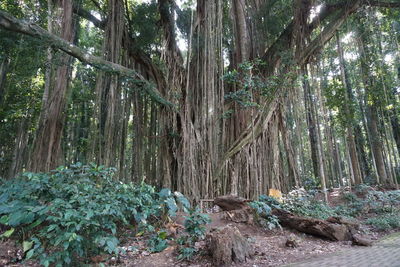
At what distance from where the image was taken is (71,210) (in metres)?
1.78

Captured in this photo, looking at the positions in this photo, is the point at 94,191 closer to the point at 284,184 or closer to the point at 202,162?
the point at 202,162

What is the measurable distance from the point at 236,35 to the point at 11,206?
526cm

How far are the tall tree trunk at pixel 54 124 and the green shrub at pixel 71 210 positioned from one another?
208 centimetres

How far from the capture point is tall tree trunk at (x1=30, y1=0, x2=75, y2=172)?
437cm

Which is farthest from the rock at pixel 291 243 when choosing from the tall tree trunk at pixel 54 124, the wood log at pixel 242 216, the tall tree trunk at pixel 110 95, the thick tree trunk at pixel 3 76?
the thick tree trunk at pixel 3 76

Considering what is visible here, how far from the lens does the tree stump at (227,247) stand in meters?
2.15

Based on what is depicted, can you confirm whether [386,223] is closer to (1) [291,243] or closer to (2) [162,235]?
(1) [291,243]

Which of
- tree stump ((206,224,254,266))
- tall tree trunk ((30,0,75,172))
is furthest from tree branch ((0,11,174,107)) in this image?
tree stump ((206,224,254,266))

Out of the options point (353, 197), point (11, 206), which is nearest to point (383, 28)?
point (353, 197)

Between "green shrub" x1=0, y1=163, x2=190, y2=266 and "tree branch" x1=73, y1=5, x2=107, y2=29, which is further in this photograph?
"tree branch" x1=73, y1=5, x2=107, y2=29

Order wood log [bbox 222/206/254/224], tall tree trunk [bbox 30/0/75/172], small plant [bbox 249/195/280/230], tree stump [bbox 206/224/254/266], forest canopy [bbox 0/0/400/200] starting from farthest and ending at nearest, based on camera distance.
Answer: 1. forest canopy [bbox 0/0/400/200]
2. tall tree trunk [bbox 30/0/75/172]
3. wood log [bbox 222/206/254/224]
4. small plant [bbox 249/195/280/230]
5. tree stump [bbox 206/224/254/266]

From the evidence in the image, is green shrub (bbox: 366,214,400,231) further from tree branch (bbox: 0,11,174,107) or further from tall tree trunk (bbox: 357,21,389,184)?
tall tree trunk (bbox: 357,21,389,184)

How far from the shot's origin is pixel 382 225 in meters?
3.71

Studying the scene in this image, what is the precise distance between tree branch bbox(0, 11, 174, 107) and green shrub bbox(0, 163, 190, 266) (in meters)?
1.92
